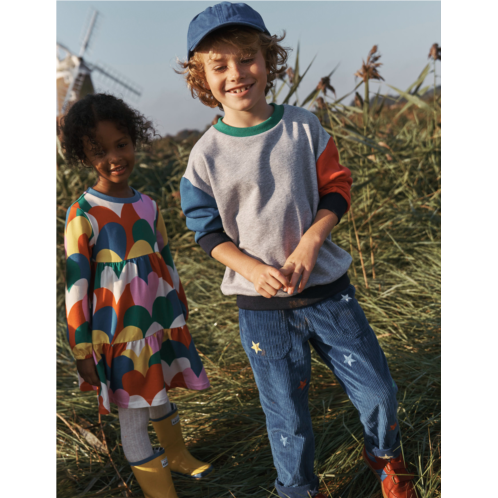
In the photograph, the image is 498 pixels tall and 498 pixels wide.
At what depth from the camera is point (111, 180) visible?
1563mm

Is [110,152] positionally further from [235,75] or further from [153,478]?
[153,478]

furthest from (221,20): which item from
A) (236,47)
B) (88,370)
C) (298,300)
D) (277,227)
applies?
(88,370)

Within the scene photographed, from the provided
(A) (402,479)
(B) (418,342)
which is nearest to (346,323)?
(A) (402,479)

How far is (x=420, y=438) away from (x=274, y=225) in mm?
1026

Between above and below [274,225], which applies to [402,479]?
below

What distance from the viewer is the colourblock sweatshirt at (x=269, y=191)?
1.25 meters

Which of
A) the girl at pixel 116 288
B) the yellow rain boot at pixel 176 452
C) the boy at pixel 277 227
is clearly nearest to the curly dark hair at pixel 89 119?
the girl at pixel 116 288

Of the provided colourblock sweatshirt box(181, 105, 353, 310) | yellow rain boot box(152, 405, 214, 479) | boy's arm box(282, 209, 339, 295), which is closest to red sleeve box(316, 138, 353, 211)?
colourblock sweatshirt box(181, 105, 353, 310)

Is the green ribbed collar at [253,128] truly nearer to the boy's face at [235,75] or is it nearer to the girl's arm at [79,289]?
the boy's face at [235,75]

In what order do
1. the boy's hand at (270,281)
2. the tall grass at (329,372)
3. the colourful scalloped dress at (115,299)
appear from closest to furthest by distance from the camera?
the boy's hand at (270,281), the colourful scalloped dress at (115,299), the tall grass at (329,372)

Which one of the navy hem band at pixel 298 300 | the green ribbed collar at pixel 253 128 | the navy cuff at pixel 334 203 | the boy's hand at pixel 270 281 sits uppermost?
the green ribbed collar at pixel 253 128

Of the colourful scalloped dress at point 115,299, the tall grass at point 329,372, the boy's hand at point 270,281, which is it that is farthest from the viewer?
the tall grass at point 329,372
